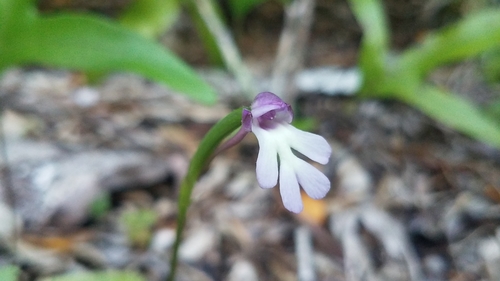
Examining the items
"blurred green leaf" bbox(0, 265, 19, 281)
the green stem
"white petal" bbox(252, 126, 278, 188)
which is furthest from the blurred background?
"white petal" bbox(252, 126, 278, 188)

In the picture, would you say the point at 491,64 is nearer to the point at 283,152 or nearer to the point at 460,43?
the point at 460,43

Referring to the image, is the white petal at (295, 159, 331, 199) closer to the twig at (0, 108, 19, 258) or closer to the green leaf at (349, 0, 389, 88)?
the twig at (0, 108, 19, 258)

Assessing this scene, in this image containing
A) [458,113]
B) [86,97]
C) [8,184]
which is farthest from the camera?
[86,97]

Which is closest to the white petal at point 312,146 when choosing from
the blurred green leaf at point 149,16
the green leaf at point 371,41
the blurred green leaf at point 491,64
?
the green leaf at point 371,41

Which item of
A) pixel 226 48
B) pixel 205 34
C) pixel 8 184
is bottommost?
pixel 8 184

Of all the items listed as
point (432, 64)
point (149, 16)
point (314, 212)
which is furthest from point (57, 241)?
point (432, 64)

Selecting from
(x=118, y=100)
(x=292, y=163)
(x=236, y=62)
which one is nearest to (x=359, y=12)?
(x=236, y=62)
